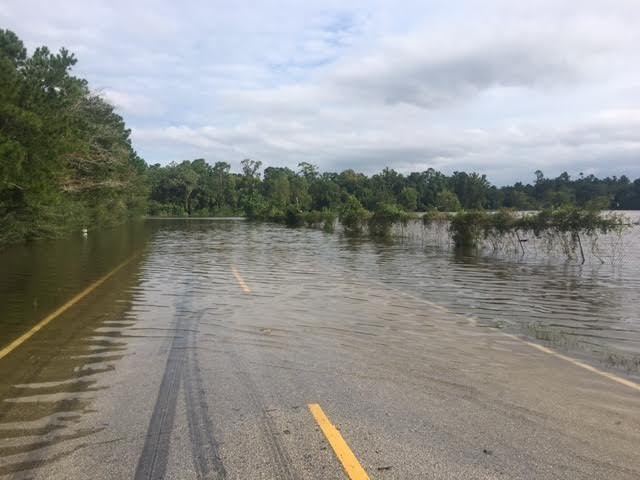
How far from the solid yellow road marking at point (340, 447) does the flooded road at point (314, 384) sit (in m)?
0.05

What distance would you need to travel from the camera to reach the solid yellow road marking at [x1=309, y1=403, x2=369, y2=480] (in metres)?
3.87

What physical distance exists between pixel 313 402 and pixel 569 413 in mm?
2601

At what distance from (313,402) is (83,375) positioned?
2992mm

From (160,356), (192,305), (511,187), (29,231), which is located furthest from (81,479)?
(511,187)

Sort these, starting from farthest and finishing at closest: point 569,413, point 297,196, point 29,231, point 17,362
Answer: point 297,196
point 29,231
point 17,362
point 569,413

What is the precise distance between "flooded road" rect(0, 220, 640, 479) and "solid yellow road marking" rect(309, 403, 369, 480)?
0.05 m

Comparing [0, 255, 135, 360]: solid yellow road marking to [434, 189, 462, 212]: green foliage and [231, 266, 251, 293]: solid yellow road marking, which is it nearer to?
[231, 266, 251, 293]: solid yellow road marking

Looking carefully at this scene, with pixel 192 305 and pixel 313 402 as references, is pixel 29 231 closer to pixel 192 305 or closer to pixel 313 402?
pixel 192 305

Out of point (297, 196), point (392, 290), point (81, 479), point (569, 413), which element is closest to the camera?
point (81, 479)

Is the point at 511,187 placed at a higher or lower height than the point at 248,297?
higher

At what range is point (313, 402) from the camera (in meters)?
5.45

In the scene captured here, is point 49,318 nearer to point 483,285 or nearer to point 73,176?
point 483,285

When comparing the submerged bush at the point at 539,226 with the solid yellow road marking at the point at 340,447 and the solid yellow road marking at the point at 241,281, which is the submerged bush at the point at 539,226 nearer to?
the solid yellow road marking at the point at 241,281

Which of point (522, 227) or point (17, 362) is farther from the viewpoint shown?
point (522, 227)
